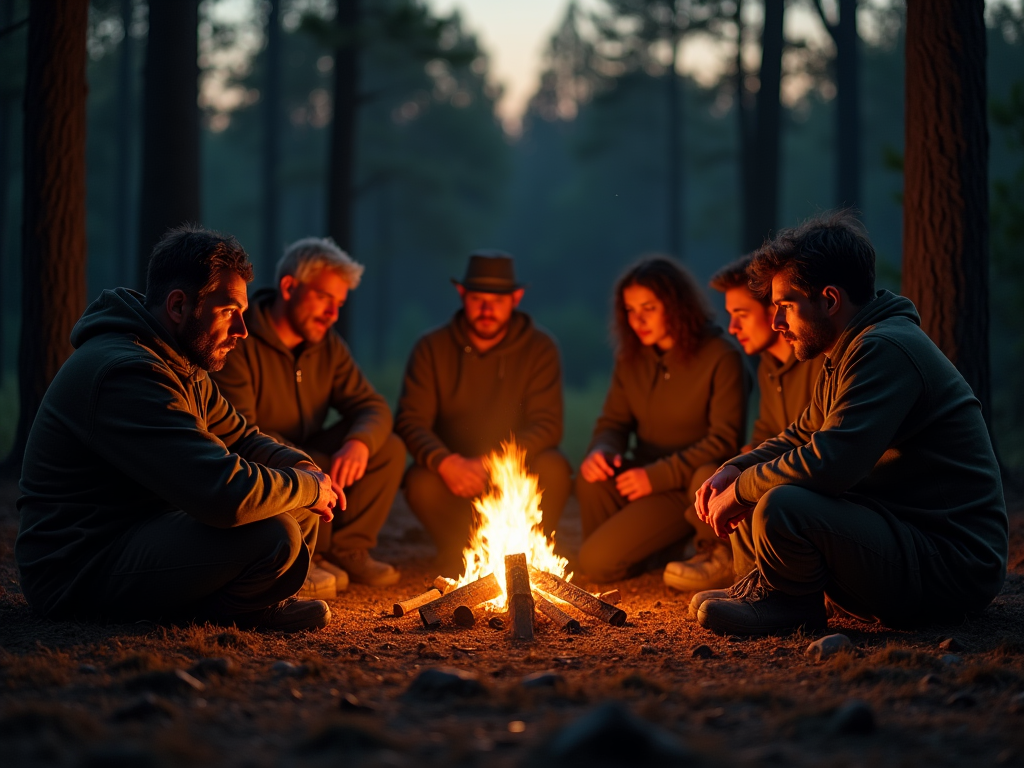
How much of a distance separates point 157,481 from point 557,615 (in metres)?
1.91

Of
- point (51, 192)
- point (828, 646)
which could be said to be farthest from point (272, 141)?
point (828, 646)

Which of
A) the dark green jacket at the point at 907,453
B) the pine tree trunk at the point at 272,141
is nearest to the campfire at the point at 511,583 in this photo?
the dark green jacket at the point at 907,453

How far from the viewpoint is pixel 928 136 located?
635 centimetres

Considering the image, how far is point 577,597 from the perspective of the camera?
4695 mm

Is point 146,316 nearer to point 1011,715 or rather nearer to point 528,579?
point 528,579

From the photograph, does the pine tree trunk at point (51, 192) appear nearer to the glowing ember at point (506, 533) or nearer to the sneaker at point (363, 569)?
the sneaker at point (363, 569)

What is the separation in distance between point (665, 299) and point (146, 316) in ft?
10.2

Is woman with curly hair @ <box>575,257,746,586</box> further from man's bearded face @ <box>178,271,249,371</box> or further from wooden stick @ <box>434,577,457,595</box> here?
man's bearded face @ <box>178,271,249,371</box>

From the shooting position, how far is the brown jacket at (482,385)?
6473 millimetres

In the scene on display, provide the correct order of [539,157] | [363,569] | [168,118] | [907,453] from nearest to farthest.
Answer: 1. [907,453]
2. [363,569]
3. [168,118]
4. [539,157]

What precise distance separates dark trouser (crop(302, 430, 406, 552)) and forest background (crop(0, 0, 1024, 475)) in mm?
3591

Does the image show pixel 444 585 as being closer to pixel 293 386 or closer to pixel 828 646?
pixel 293 386

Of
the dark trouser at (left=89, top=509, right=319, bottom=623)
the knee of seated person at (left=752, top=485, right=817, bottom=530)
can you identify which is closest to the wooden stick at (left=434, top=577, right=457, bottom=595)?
the dark trouser at (left=89, top=509, right=319, bottom=623)

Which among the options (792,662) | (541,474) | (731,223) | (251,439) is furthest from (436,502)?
(731,223)
